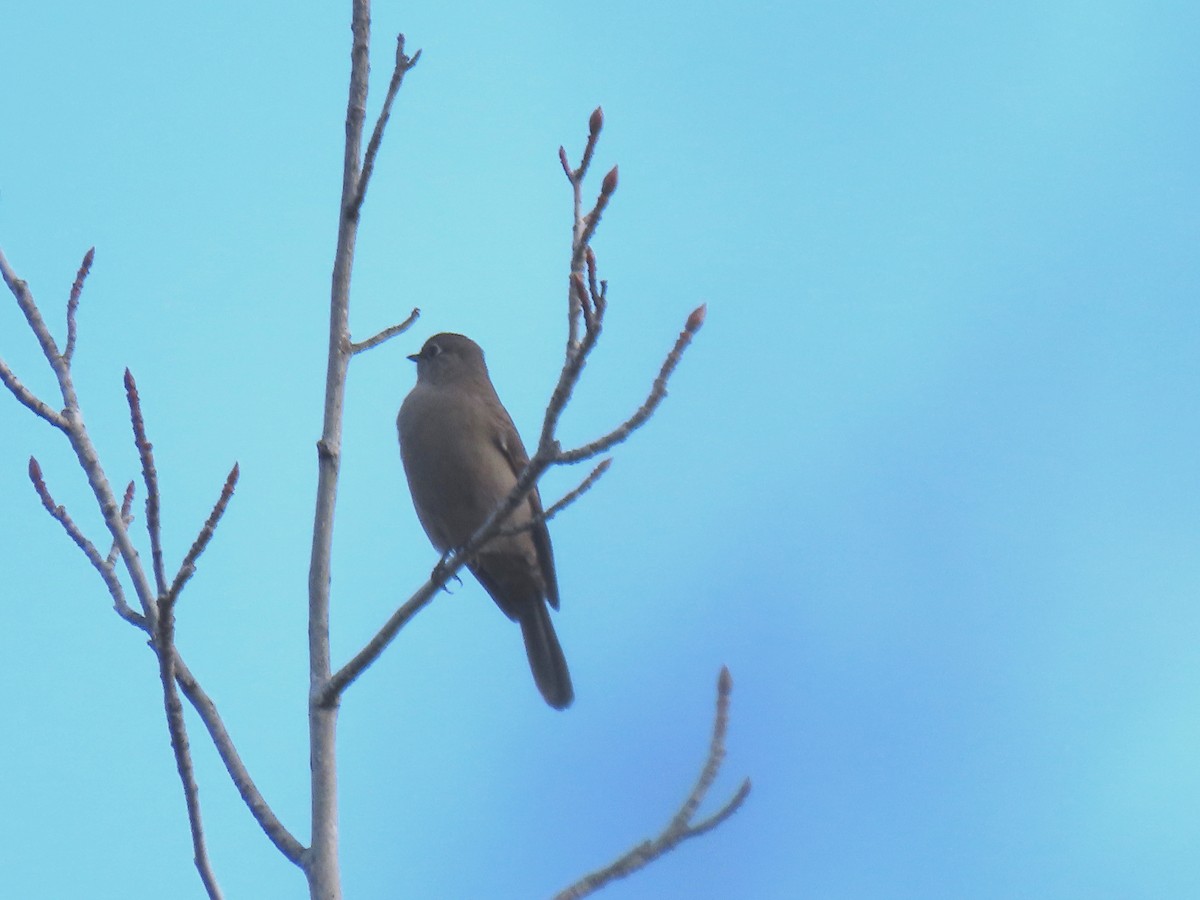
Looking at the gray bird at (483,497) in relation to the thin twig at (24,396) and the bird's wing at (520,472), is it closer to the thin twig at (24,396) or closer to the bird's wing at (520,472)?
the bird's wing at (520,472)

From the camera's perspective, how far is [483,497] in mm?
7172

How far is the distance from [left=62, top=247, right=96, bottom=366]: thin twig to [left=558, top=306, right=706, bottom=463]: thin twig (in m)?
1.66

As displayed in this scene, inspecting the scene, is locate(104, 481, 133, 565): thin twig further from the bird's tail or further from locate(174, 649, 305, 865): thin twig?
the bird's tail

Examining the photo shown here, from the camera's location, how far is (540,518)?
367 cm

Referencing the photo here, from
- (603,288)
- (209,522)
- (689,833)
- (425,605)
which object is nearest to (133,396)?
(209,522)

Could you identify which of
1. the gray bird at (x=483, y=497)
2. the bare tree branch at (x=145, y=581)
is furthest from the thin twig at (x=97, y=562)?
the gray bird at (x=483, y=497)

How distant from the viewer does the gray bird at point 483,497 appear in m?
7.20

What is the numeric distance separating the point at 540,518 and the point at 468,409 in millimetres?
3935

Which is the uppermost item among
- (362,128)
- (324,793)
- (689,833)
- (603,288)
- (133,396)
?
(362,128)

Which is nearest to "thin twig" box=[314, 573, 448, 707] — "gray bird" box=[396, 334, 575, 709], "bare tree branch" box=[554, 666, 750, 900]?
"bare tree branch" box=[554, 666, 750, 900]

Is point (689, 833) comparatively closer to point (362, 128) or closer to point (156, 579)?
point (156, 579)

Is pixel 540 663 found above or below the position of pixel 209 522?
above

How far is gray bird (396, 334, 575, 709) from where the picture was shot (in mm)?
7195

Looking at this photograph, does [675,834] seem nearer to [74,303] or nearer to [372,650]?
[372,650]
